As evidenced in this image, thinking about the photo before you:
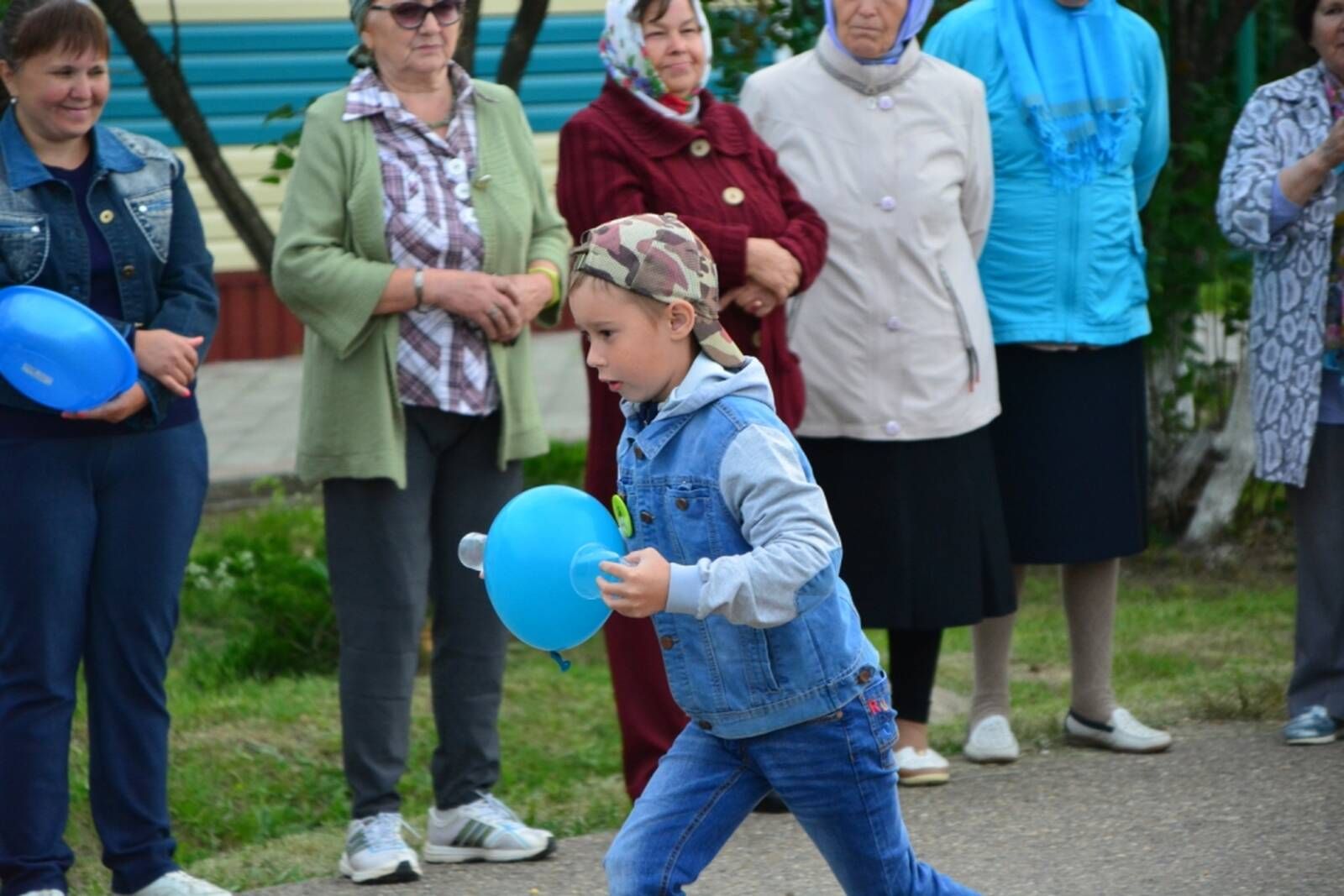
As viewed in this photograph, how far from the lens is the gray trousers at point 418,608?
427 centimetres

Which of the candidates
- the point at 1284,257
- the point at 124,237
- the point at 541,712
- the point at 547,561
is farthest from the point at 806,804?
the point at 541,712

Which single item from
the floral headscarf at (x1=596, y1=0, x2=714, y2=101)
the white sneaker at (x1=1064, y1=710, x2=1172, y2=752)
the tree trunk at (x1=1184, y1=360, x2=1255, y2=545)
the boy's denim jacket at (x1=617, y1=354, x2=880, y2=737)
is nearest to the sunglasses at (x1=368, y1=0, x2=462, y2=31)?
the floral headscarf at (x1=596, y1=0, x2=714, y2=101)

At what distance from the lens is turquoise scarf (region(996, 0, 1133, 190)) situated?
4863mm

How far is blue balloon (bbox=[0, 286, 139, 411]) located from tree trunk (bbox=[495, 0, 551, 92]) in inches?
112

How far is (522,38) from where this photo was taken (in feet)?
21.1

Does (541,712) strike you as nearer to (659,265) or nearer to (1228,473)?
(1228,473)

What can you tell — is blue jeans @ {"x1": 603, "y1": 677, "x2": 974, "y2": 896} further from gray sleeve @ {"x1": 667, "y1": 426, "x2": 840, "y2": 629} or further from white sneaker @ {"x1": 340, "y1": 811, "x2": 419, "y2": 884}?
white sneaker @ {"x1": 340, "y1": 811, "x2": 419, "y2": 884}

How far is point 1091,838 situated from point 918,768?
20.9 inches

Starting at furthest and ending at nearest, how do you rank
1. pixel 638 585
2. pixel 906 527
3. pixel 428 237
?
1. pixel 906 527
2. pixel 428 237
3. pixel 638 585

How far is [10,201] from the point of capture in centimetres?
392

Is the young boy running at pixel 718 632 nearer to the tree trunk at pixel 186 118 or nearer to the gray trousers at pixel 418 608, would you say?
the gray trousers at pixel 418 608

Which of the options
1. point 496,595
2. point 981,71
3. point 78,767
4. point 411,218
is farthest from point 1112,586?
point 78,767

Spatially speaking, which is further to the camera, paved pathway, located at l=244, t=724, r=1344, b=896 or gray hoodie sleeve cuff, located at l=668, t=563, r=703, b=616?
paved pathway, located at l=244, t=724, r=1344, b=896

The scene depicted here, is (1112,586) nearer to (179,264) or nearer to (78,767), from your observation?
(179,264)
